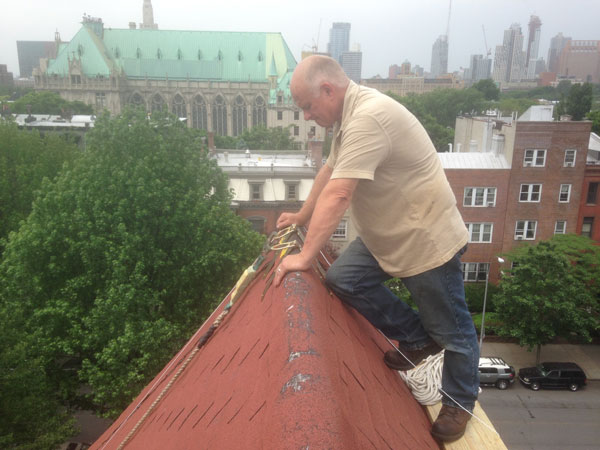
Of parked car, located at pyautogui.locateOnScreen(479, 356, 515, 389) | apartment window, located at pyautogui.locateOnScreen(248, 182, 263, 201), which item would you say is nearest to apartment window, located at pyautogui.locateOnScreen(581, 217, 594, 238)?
parked car, located at pyautogui.locateOnScreen(479, 356, 515, 389)

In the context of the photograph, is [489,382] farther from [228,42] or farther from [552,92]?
[552,92]

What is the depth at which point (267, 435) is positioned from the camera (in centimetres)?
189

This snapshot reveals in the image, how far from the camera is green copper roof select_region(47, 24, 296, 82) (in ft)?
300

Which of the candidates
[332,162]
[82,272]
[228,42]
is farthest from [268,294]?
[228,42]

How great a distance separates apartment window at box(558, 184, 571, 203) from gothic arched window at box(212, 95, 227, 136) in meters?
70.4

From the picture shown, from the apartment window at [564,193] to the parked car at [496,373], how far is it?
37.0 ft

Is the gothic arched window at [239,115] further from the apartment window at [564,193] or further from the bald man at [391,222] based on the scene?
the bald man at [391,222]

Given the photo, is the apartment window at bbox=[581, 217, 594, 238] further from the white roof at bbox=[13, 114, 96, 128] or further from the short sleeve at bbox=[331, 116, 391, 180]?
the white roof at bbox=[13, 114, 96, 128]

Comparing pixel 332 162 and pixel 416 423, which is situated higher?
pixel 332 162

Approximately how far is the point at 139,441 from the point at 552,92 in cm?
15826

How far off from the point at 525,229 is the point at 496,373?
10.3 meters

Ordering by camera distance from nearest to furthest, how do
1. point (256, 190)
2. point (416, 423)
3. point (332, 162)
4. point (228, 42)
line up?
point (416, 423) < point (332, 162) < point (256, 190) < point (228, 42)

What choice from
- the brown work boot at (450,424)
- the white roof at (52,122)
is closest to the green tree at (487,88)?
the white roof at (52,122)

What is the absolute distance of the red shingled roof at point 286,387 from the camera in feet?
6.50
